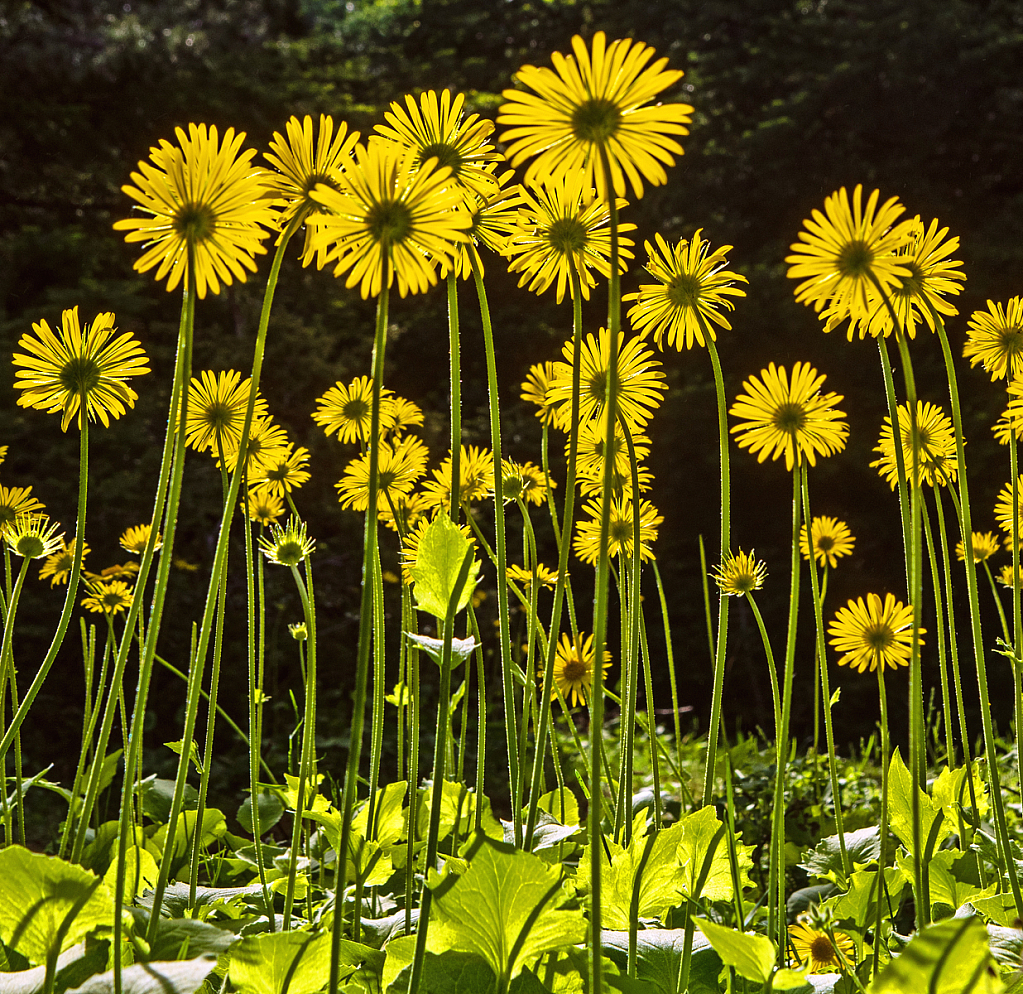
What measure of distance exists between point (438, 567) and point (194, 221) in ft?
0.97

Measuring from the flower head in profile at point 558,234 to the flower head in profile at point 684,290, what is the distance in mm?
71

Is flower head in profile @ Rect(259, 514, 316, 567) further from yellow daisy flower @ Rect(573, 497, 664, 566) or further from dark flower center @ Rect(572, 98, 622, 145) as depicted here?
dark flower center @ Rect(572, 98, 622, 145)

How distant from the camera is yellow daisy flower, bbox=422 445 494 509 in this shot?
1.27m

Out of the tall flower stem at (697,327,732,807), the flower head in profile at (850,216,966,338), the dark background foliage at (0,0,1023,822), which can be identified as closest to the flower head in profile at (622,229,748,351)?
the tall flower stem at (697,327,732,807)

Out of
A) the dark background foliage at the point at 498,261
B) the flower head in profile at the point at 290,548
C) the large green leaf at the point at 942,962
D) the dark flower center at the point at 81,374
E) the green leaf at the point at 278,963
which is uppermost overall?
the dark background foliage at the point at 498,261

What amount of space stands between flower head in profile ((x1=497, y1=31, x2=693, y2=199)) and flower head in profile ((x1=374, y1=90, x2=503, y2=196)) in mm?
137

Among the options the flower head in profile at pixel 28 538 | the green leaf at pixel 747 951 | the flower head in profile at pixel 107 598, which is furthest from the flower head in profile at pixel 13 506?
the green leaf at pixel 747 951

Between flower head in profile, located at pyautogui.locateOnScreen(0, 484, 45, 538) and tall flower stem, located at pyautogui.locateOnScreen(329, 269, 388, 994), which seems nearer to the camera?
tall flower stem, located at pyautogui.locateOnScreen(329, 269, 388, 994)

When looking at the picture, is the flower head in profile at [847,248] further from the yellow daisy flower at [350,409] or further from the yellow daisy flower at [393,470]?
the yellow daisy flower at [350,409]

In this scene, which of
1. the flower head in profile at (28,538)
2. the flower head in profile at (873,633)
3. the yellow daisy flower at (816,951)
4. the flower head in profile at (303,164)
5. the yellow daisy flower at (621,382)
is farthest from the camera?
the flower head in profile at (873,633)

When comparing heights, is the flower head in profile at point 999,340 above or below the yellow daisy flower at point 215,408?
above

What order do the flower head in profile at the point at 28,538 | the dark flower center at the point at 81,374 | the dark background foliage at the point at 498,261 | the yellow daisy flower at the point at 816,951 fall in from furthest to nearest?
the dark background foliage at the point at 498,261
the flower head in profile at the point at 28,538
the yellow daisy flower at the point at 816,951
the dark flower center at the point at 81,374

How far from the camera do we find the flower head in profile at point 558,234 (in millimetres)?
818

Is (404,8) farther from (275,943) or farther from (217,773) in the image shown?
(275,943)
